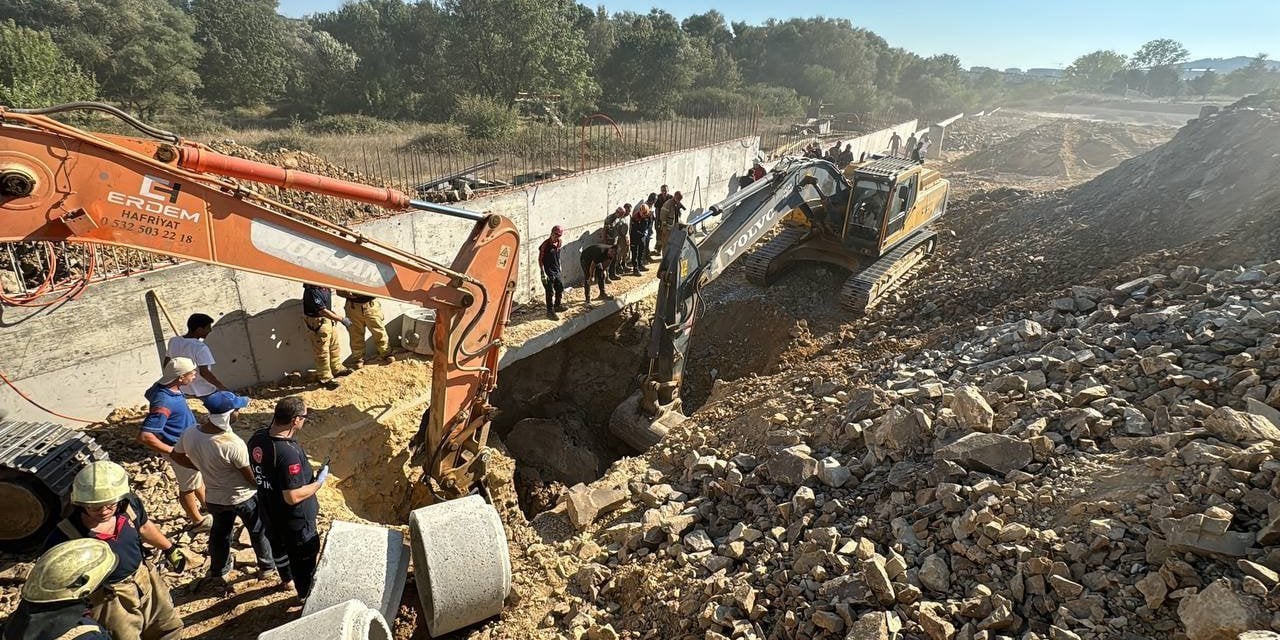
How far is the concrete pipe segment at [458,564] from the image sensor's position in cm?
409

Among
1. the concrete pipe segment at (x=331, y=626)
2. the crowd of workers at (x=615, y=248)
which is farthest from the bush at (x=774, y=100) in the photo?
the concrete pipe segment at (x=331, y=626)

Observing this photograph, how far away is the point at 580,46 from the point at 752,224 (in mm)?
23669

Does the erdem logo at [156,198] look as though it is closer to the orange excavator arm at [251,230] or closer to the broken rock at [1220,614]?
the orange excavator arm at [251,230]

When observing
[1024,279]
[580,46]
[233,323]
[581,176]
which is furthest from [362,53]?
[1024,279]

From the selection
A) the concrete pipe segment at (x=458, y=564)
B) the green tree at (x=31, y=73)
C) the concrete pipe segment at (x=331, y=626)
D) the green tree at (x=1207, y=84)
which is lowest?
the concrete pipe segment at (x=458, y=564)

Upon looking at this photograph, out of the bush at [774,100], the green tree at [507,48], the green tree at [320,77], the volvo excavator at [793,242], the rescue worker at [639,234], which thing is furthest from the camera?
the bush at [774,100]

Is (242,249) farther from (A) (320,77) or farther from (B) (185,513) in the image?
(A) (320,77)

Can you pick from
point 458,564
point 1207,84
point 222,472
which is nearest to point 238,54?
point 222,472

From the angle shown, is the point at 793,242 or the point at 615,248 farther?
the point at 793,242

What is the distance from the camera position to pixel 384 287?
4.62 meters

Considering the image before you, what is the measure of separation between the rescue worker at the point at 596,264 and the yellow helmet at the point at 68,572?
23.8 ft

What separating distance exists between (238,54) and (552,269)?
75.8ft

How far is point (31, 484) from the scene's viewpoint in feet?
14.2

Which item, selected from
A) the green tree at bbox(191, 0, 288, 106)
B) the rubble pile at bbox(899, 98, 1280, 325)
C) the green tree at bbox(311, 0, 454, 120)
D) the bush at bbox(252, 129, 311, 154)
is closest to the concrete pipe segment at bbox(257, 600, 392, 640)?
the rubble pile at bbox(899, 98, 1280, 325)
